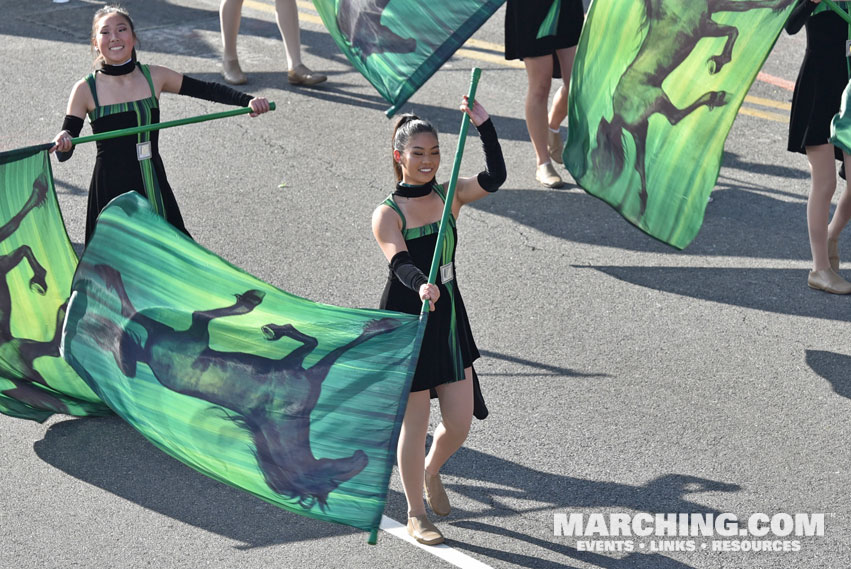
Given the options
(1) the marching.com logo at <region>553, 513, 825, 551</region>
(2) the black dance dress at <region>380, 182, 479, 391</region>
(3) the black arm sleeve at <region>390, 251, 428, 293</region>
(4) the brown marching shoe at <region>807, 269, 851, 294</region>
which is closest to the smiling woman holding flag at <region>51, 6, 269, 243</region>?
(2) the black dance dress at <region>380, 182, 479, 391</region>

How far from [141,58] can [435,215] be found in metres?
6.98

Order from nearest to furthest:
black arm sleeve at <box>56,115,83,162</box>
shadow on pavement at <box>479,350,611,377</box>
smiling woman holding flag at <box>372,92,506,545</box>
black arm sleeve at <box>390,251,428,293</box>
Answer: black arm sleeve at <box>390,251,428,293</box> < smiling woman holding flag at <box>372,92,506,545</box> < black arm sleeve at <box>56,115,83,162</box> < shadow on pavement at <box>479,350,611,377</box>

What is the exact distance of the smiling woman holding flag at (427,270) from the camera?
5137mm

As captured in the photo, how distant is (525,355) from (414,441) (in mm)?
1823

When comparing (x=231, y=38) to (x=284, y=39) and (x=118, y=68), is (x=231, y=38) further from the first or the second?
(x=118, y=68)

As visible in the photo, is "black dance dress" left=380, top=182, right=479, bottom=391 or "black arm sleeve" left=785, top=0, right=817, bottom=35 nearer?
"black dance dress" left=380, top=182, right=479, bottom=391

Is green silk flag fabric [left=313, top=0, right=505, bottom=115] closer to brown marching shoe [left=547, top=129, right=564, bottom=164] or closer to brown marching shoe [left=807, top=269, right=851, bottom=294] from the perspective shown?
brown marching shoe [left=807, top=269, right=851, bottom=294]

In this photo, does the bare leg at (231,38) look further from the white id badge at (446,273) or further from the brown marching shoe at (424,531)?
the brown marching shoe at (424,531)

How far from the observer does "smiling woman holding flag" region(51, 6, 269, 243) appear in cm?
625

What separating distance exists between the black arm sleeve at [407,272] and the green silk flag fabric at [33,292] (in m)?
1.99

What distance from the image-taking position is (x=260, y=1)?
13.2 m

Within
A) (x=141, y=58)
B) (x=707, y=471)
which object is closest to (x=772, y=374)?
(x=707, y=471)

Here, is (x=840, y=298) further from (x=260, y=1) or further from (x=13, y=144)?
(x=260, y=1)

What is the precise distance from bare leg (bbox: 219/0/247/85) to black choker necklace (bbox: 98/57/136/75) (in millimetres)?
4500
